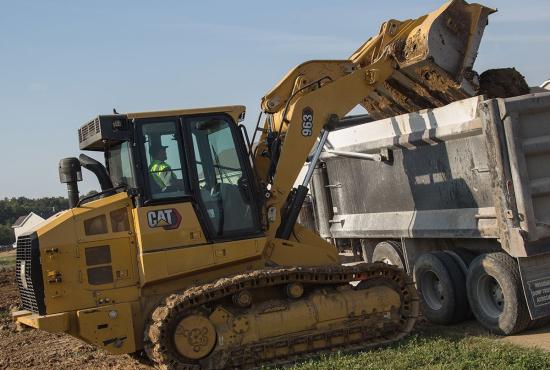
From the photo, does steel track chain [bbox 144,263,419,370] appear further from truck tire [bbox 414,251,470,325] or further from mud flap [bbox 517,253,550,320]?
mud flap [bbox 517,253,550,320]

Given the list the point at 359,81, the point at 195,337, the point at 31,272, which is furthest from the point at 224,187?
the point at 359,81

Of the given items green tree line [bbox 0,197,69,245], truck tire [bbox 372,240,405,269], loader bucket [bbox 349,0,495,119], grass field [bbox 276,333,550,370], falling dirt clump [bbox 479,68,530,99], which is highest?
green tree line [bbox 0,197,69,245]

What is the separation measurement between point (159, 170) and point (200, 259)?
1067 mm

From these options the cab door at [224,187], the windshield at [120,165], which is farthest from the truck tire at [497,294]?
the windshield at [120,165]

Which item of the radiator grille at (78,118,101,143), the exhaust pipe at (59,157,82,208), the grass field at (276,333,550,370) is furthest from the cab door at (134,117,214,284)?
the grass field at (276,333,550,370)

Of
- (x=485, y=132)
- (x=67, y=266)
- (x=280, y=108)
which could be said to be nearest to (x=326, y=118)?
(x=280, y=108)

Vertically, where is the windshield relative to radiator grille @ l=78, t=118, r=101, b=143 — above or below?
below

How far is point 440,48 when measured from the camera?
9086 millimetres

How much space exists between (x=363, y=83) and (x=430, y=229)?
2.05 metres

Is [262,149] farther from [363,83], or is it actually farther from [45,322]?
[45,322]

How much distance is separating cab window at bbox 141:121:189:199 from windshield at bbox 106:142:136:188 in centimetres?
22

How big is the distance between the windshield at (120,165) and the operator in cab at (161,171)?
0.79 ft

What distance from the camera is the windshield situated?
8055 mm

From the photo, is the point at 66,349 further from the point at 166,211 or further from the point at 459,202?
the point at 459,202
